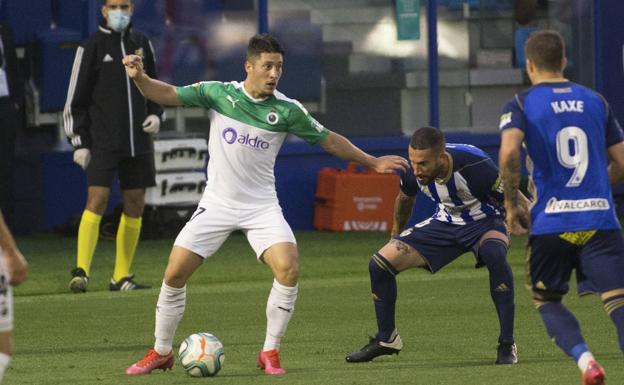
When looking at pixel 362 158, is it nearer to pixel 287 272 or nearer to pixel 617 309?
pixel 287 272

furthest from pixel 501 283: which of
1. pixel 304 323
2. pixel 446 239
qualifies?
pixel 304 323

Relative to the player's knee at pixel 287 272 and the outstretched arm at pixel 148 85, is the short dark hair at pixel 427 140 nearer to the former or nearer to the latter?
the player's knee at pixel 287 272

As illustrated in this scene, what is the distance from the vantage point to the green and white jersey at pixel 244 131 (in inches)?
352

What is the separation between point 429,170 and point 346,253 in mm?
6180

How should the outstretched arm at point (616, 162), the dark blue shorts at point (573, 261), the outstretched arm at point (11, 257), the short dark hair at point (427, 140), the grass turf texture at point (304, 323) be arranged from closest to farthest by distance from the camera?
the outstretched arm at point (11, 257) → the dark blue shorts at point (573, 261) → the outstretched arm at point (616, 162) → the grass turf texture at point (304, 323) → the short dark hair at point (427, 140)

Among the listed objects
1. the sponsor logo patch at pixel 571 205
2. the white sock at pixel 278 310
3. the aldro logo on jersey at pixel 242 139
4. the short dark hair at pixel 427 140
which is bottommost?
the white sock at pixel 278 310

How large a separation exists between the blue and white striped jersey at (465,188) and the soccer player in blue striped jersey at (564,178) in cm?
186

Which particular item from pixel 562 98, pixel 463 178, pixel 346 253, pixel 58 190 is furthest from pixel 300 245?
pixel 562 98

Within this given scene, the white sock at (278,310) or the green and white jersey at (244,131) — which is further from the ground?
the green and white jersey at (244,131)

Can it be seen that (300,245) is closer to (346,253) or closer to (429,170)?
(346,253)

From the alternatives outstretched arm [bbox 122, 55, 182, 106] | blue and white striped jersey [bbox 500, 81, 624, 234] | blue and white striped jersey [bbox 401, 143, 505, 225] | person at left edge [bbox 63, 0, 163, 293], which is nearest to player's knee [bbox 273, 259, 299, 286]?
blue and white striped jersey [bbox 401, 143, 505, 225]

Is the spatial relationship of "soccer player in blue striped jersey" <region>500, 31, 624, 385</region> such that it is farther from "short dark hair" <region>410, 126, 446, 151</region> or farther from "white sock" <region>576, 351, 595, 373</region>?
"short dark hair" <region>410, 126, 446, 151</region>

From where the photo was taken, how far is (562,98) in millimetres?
7438

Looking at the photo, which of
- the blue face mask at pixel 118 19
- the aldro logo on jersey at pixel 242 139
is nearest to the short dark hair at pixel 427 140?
the aldro logo on jersey at pixel 242 139
